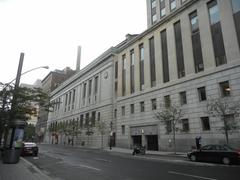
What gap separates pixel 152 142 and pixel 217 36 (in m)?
18.2

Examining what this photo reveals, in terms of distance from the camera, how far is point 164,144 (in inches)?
1186

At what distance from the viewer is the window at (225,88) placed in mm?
23828

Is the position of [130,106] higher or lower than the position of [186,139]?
higher

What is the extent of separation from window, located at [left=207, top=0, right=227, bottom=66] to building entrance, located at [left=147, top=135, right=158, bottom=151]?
1481 centimetres

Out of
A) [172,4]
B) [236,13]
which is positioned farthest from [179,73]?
[172,4]

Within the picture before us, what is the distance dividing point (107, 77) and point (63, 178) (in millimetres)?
40311

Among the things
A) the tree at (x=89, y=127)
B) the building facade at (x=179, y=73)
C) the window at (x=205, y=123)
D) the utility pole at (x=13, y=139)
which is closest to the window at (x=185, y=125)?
the building facade at (x=179, y=73)

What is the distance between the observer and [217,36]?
84.2 feet

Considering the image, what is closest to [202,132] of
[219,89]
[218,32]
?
[219,89]

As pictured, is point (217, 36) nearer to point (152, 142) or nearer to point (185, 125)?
point (185, 125)

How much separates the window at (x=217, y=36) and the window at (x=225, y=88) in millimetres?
2488

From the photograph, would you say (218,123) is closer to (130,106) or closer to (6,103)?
(130,106)

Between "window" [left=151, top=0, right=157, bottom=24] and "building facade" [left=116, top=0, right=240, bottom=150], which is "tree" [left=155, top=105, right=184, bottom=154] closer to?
"building facade" [left=116, top=0, right=240, bottom=150]

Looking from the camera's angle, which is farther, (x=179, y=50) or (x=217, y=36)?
(x=179, y=50)
